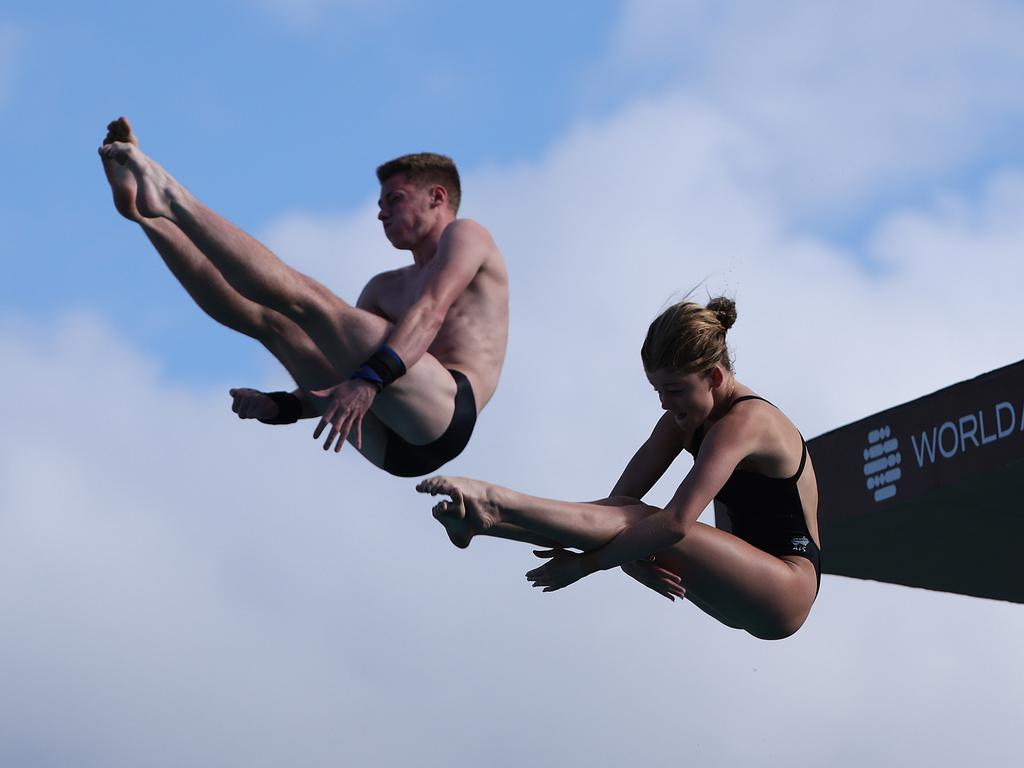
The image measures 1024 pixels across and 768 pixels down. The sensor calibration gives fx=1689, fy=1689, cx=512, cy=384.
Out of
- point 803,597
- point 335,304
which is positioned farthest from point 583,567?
point 335,304

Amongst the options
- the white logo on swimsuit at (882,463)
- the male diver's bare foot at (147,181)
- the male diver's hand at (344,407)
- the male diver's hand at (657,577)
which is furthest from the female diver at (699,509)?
the white logo on swimsuit at (882,463)

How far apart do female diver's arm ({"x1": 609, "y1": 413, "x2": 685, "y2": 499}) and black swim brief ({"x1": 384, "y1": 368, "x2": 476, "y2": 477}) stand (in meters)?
0.83

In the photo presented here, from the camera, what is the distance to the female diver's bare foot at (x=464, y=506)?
751cm

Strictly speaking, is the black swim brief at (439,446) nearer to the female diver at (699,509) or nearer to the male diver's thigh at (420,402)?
the male diver's thigh at (420,402)

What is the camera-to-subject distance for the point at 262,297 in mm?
7855

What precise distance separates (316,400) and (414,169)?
142 cm

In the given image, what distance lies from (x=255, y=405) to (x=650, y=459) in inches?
82.6

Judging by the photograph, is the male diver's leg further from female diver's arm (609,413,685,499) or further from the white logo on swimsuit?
the white logo on swimsuit

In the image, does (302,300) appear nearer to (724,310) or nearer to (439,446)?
(439,446)

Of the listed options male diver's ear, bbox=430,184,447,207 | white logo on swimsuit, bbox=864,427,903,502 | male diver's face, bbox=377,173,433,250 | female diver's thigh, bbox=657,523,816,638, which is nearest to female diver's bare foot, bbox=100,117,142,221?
male diver's face, bbox=377,173,433,250

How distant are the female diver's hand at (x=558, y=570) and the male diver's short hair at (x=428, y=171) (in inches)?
85.9

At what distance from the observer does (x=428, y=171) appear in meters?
9.23

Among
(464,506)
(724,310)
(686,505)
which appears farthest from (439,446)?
(724,310)

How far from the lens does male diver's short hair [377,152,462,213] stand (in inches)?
363
